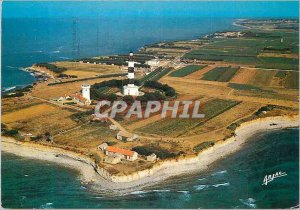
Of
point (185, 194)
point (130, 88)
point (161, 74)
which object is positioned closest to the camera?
point (185, 194)

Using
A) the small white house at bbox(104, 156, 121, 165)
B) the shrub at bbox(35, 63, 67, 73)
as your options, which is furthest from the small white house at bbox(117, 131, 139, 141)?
the shrub at bbox(35, 63, 67, 73)

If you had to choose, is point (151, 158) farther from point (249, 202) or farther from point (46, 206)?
point (46, 206)

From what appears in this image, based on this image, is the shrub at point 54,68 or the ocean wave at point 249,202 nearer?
the ocean wave at point 249,202

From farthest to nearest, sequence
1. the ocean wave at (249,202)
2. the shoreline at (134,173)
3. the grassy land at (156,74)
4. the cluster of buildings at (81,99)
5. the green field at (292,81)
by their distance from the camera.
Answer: the grassy land at (156,74)
the green field at (292,81)
the cluster of buildings at (81,99)
the shoreline at (134,173)
the ocean wave at (249,202)

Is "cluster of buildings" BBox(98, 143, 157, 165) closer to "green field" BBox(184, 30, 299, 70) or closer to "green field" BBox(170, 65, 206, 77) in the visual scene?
"green field" BBox(170, 65, 206, 77)

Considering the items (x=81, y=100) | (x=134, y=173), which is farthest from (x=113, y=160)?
(x=81, y=100)

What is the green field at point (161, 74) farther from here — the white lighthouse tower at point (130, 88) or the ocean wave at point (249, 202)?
the ocean wave at point (249, 202)

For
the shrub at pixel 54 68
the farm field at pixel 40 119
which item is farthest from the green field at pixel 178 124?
the shrub at pixel 54 68
